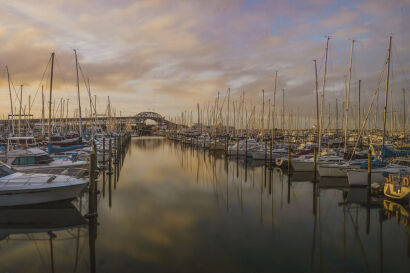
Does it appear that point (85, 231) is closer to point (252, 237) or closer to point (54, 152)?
point (252, 237)

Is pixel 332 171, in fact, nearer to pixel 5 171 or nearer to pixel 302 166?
pixel 302 166

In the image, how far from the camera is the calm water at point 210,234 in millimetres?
9312

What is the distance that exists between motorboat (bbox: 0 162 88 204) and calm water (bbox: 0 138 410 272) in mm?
497

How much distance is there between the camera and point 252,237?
11617 millimetres

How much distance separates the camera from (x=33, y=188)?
13477 millimetres

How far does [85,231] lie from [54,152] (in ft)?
57.2

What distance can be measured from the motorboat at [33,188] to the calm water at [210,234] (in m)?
0.50

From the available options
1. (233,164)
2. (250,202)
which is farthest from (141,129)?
(250,202)

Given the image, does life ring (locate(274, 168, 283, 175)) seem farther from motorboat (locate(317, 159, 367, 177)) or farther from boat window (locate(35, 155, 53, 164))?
boat window (locate(35, 155, 53, 164))

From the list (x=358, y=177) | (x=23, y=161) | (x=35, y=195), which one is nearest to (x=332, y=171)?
(x=358, y=177)

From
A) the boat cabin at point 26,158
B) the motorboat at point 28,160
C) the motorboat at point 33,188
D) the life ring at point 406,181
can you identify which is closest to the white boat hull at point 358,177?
the life ring at point 406,181

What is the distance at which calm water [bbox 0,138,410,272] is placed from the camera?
9.31 metres

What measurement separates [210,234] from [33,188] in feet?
28.7

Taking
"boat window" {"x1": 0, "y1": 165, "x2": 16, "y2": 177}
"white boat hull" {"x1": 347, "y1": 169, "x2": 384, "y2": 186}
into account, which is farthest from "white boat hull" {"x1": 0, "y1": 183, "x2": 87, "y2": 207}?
"white boat hull" {"x1": 347, "y1": 169, "x2": 384, "y2": 186}
